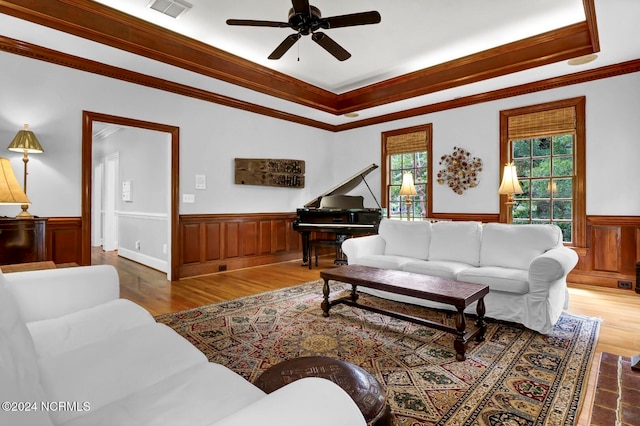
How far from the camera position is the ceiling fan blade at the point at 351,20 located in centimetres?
275

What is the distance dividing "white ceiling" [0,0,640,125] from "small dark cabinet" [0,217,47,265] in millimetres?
1826

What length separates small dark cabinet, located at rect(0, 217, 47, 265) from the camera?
288 cm

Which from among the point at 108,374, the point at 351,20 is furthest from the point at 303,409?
the point at 351,20

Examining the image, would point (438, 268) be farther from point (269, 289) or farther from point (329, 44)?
point (329, 44)

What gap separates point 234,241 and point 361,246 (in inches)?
91.4

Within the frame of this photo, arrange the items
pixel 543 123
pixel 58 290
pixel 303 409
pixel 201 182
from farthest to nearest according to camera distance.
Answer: pixel 201 182 → pixel 543 123 → pixel 58 290 → pixel 303 409

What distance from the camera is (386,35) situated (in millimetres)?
3928

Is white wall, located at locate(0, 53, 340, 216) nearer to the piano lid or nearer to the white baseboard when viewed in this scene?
the piano lid

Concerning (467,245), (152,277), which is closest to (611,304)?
(467,245)

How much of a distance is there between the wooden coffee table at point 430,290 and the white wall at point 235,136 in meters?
2.82

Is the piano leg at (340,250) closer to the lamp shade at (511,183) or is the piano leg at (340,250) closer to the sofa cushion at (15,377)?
the lamp shade at (511,183)

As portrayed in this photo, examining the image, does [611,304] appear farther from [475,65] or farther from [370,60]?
[370,60]

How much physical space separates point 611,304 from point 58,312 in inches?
189

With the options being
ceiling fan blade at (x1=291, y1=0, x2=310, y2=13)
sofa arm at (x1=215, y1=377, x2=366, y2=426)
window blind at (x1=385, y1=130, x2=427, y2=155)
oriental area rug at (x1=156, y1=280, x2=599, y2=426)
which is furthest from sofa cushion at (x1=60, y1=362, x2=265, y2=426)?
window blind at (x1=385, y1=130, x2=427, y2=155)
